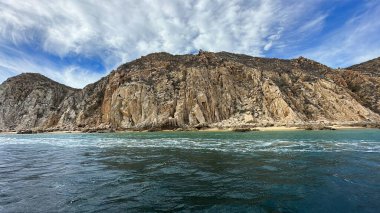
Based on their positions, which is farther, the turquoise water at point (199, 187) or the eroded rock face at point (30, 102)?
the eroded rock face at point (30, 102)

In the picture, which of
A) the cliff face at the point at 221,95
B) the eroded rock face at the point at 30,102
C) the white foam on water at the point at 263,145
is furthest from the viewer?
the eroded rock face at the point at 30,102

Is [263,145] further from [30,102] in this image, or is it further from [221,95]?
[30,102]

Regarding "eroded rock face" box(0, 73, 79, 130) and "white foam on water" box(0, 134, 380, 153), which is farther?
"eroded rock face" box(0, 73, 79, 130)

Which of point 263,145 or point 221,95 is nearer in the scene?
point 263,145

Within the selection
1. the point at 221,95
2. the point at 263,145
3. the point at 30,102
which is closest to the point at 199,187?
the point at 263,145

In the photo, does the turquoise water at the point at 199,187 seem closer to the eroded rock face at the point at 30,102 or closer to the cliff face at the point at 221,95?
the cliff face at the point at 221,95

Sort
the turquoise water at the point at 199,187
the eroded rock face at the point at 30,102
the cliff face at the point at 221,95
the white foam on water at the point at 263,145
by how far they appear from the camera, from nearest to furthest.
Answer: the turquoise water at the point at 199,187 → the white foam on water at the point at 263,145 → the cliff face at the point at 221,95 → the eroded rock face at the point at 30,102

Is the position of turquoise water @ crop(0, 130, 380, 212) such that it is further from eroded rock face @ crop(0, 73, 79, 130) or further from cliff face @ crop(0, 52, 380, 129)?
eroded rock face @ crop(0, 73, 79, 130)

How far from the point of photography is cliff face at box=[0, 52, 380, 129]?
277 feet

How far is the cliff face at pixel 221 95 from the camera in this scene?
8444 centimetres

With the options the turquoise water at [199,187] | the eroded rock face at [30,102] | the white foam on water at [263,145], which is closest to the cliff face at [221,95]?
the eroded rock face at [30,102]

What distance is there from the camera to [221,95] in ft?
307

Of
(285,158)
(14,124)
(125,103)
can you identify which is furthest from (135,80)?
(285,158)

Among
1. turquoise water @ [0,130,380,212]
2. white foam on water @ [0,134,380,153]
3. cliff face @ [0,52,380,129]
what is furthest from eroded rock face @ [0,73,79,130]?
turquoise water @ [0,130,380,212]
